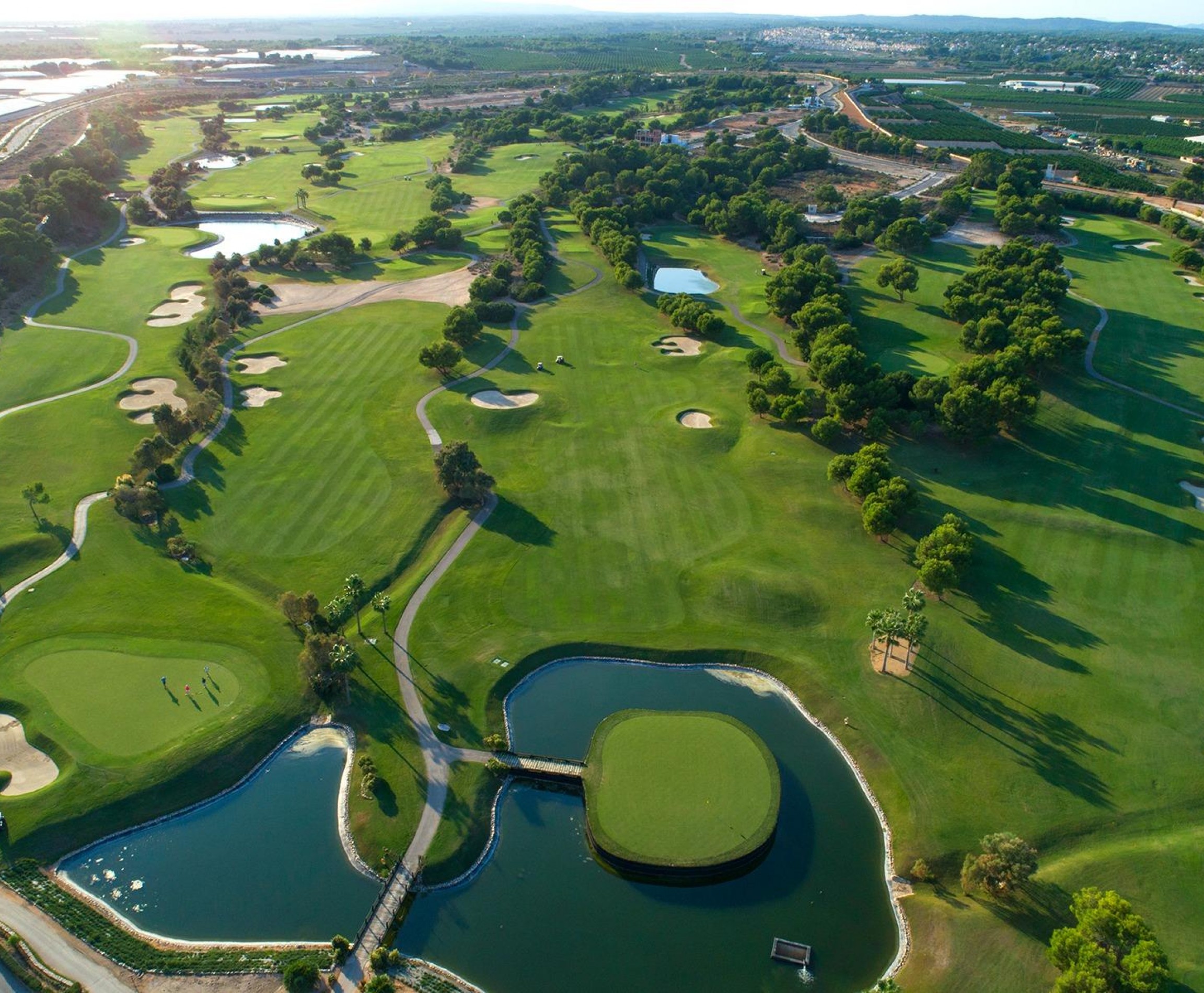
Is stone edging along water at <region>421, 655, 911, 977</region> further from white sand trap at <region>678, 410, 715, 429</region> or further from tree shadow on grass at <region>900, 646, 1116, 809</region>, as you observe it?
white sand trap at <region>678, 410, 715, 429</region>

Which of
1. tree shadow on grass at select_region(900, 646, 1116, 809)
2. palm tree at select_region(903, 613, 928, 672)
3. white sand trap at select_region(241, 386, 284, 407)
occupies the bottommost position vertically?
tree shadow on grass at select_region(900, 646, 1116, 809)

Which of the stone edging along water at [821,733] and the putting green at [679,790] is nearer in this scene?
the stone edging along water at [821,733]

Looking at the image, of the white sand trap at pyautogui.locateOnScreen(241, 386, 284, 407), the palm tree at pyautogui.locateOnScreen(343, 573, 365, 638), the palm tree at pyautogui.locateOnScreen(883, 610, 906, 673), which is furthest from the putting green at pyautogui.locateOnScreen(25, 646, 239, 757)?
the palm tree at pyautogui.locateOnScreen(883, 610, 906, 673)

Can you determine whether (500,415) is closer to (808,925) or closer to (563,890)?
(563,890)

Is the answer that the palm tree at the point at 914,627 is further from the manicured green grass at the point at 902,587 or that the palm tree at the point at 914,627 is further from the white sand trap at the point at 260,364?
the white sand trap at the point at 260,364

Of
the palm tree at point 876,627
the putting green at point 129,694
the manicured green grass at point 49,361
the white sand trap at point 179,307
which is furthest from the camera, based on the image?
the white sand trap at point 179,307

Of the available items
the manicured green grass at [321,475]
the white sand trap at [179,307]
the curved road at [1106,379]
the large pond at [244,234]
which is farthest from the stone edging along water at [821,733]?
the large pond at [244,234]
